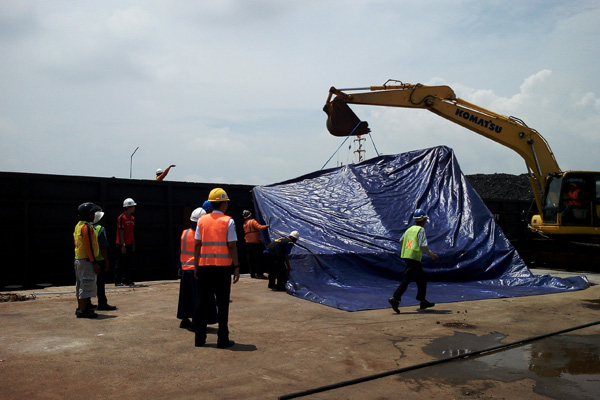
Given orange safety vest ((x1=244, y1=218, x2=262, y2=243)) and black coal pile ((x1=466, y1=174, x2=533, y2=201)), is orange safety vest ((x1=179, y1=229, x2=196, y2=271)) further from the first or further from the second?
black coal pile ((x1=466, y1=174, x2=533, y2=201))

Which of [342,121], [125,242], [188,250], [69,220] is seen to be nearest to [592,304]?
[188,250]

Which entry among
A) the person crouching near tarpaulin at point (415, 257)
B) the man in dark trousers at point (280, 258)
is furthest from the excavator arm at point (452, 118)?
the person crouching near tarpaulin at point (415, 257)

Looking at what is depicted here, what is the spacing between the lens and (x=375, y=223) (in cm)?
1211

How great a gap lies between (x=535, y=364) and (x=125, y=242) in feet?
27.3

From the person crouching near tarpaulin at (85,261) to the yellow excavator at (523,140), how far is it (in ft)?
28.4

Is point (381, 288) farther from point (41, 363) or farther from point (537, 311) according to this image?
point (41, 363)

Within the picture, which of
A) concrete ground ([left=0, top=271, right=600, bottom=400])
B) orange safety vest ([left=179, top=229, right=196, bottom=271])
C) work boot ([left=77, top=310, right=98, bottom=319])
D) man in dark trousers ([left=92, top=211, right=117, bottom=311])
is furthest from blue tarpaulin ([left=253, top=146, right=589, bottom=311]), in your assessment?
work boot ([left=77, top=310, right=98, bottom=319])

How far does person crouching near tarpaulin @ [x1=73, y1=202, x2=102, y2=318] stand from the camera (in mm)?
7320

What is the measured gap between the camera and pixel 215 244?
5.94 m

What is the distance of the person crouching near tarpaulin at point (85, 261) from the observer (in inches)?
288

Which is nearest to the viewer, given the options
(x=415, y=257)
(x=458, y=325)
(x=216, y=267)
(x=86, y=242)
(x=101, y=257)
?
(x=216, y=267)

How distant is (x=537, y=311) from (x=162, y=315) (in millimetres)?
5791

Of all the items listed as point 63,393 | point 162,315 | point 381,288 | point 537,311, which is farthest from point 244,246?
point 63,393

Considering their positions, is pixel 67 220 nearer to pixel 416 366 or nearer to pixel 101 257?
pixel 101 257
